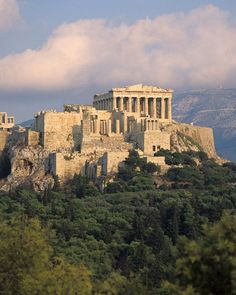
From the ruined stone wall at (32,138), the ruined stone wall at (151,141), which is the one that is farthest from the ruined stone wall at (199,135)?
the ruined stone wall at (32,138)

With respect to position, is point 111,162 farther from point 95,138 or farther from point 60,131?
point 60,131

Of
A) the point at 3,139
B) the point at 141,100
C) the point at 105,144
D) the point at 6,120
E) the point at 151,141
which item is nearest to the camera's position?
the point at 151,141

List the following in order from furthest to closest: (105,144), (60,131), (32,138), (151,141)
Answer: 1. (32,138)
2. (60,131)
3. (105,144)
4. (151,141)

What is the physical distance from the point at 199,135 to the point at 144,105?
862 centimetres

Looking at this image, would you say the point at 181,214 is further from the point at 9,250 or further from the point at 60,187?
the point at 9,250

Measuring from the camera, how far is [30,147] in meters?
107

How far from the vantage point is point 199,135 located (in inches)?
4668

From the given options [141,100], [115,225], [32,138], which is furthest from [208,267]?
[141,100]

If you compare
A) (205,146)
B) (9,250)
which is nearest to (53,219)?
(205,146)

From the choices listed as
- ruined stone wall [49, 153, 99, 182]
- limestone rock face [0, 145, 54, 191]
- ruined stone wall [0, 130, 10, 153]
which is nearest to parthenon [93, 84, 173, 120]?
ruined stone wall [0, 130, 10, 153]

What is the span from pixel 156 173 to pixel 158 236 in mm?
19638

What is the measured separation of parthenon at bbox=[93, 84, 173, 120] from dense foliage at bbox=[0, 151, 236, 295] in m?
8.38

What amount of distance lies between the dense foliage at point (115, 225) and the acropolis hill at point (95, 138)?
1650 mm

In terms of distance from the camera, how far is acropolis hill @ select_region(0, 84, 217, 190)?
101m
